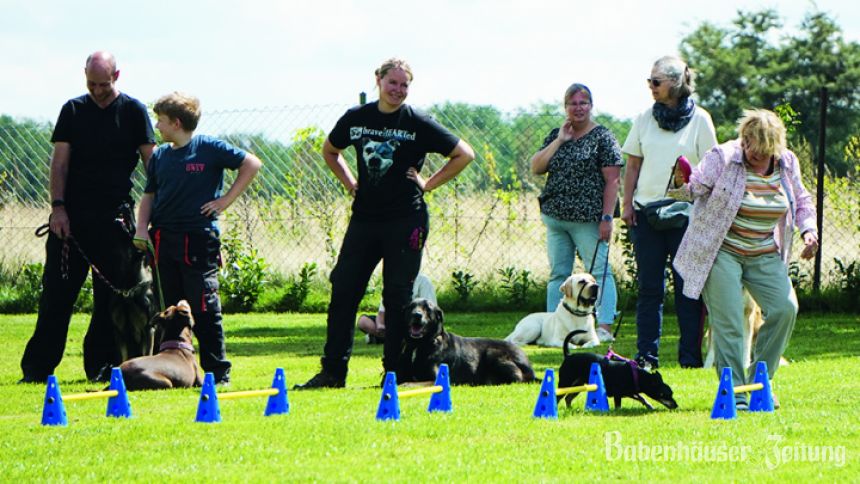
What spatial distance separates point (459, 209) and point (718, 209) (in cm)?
800

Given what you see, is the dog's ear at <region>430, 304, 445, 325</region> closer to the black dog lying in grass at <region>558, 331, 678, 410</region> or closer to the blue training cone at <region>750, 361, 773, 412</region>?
the black dog lying in grass at <region>558, 331, 678, 410</region>

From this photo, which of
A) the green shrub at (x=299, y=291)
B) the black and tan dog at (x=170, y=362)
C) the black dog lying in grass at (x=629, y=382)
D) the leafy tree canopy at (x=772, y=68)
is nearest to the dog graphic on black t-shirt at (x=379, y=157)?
the black and tan dog at (x=170, y=362)

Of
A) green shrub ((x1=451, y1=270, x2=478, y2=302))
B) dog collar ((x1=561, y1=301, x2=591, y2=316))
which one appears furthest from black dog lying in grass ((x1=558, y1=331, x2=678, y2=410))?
green shrub ((x1=451, y1=270, x2=478, y2=302))

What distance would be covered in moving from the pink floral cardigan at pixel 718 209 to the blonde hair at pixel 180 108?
3.01 metres

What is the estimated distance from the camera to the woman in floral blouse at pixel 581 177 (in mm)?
9727

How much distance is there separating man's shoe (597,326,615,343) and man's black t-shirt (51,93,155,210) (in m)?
4.22

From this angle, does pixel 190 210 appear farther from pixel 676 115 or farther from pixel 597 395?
pixel 676 115

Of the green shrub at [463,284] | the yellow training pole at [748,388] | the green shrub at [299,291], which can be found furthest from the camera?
the green shrub at [299,291]

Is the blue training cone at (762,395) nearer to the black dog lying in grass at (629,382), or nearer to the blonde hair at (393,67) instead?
the black dog lying in grass at (629,382)

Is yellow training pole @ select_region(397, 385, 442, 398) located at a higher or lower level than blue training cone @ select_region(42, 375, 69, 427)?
higher

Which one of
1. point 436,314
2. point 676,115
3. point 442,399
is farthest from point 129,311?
point 676,115

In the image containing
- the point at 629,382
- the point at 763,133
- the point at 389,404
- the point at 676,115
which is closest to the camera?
the point at 389,404

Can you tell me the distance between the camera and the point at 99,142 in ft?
26.5

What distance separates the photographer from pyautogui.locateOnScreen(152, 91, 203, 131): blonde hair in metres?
7.51
